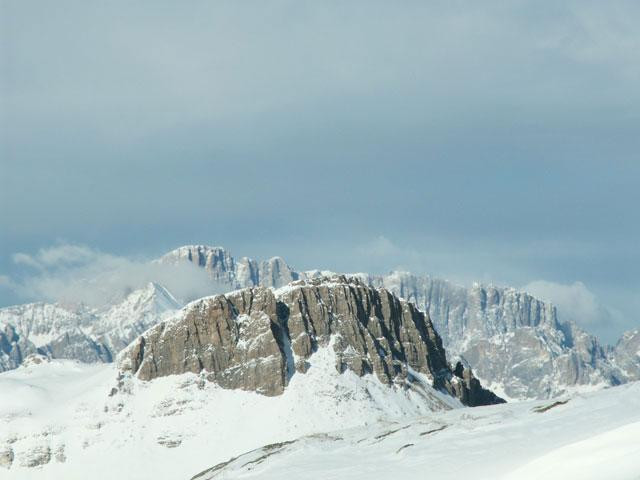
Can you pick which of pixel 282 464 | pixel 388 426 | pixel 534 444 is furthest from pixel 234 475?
pixel 534 444

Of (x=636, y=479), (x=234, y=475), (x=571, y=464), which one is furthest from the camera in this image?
(x=234, y=475)

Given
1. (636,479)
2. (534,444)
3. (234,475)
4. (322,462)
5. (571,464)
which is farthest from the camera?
(234,475)

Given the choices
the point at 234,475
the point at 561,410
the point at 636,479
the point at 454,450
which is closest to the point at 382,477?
the point at 454,450

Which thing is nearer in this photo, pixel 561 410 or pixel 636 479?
pixel 636 479

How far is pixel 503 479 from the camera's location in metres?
69.8

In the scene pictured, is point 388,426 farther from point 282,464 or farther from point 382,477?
point 382,477

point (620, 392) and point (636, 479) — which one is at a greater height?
point (620, 392)

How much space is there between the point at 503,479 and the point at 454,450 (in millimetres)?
39357

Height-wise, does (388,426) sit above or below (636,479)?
above

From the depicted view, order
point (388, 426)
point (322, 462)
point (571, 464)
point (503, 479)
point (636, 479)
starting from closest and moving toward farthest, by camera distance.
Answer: point (636, 479)
point (571, 464)
point (503, 479)
point (322, 462)
point (388, 426)

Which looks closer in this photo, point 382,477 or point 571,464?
point 571,464

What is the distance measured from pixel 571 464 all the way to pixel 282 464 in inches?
2828

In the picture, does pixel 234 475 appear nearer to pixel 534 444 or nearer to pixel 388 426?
pixel 388 426

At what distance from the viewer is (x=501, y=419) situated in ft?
434
